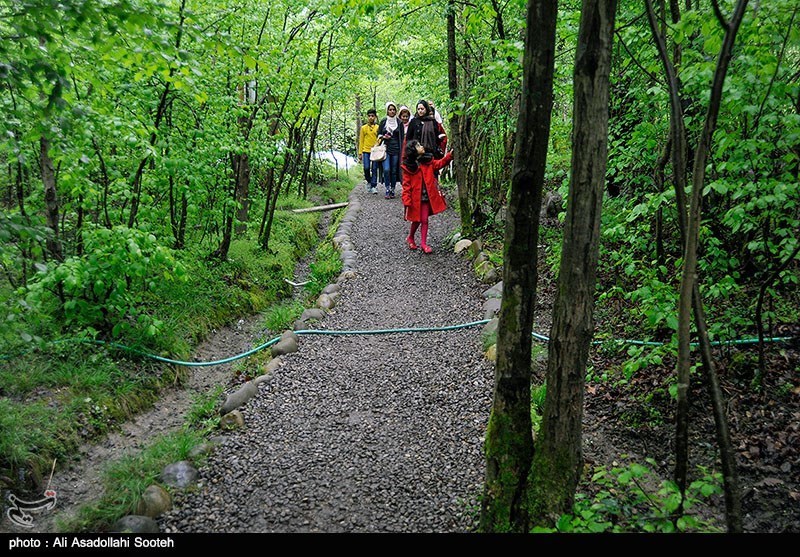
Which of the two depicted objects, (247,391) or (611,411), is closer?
(611,411)

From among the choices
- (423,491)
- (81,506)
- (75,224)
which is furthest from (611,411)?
(75,224)

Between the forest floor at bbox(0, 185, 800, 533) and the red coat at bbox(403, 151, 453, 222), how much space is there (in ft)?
13.9

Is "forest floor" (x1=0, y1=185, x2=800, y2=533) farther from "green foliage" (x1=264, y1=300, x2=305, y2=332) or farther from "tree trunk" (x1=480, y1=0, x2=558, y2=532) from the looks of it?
"green foliage" (x1=264, y1=300, x2=305, y2=332)

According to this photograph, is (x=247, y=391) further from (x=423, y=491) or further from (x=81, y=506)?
(x=423, y=491)

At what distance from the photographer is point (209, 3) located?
612cm

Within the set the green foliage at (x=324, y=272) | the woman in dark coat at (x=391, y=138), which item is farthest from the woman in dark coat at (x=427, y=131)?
the woman in dark coat at (x=391, y=138)

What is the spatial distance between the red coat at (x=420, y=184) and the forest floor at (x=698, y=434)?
4250mm

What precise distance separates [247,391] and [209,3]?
180 inches

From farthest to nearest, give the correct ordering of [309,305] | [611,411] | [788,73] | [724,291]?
[309,305], [611,411], [724,291], [788,73]

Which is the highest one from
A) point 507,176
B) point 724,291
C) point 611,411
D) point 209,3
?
point 209,3

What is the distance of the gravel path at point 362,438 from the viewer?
3138 millimetres

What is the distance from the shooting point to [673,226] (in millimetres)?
5301
